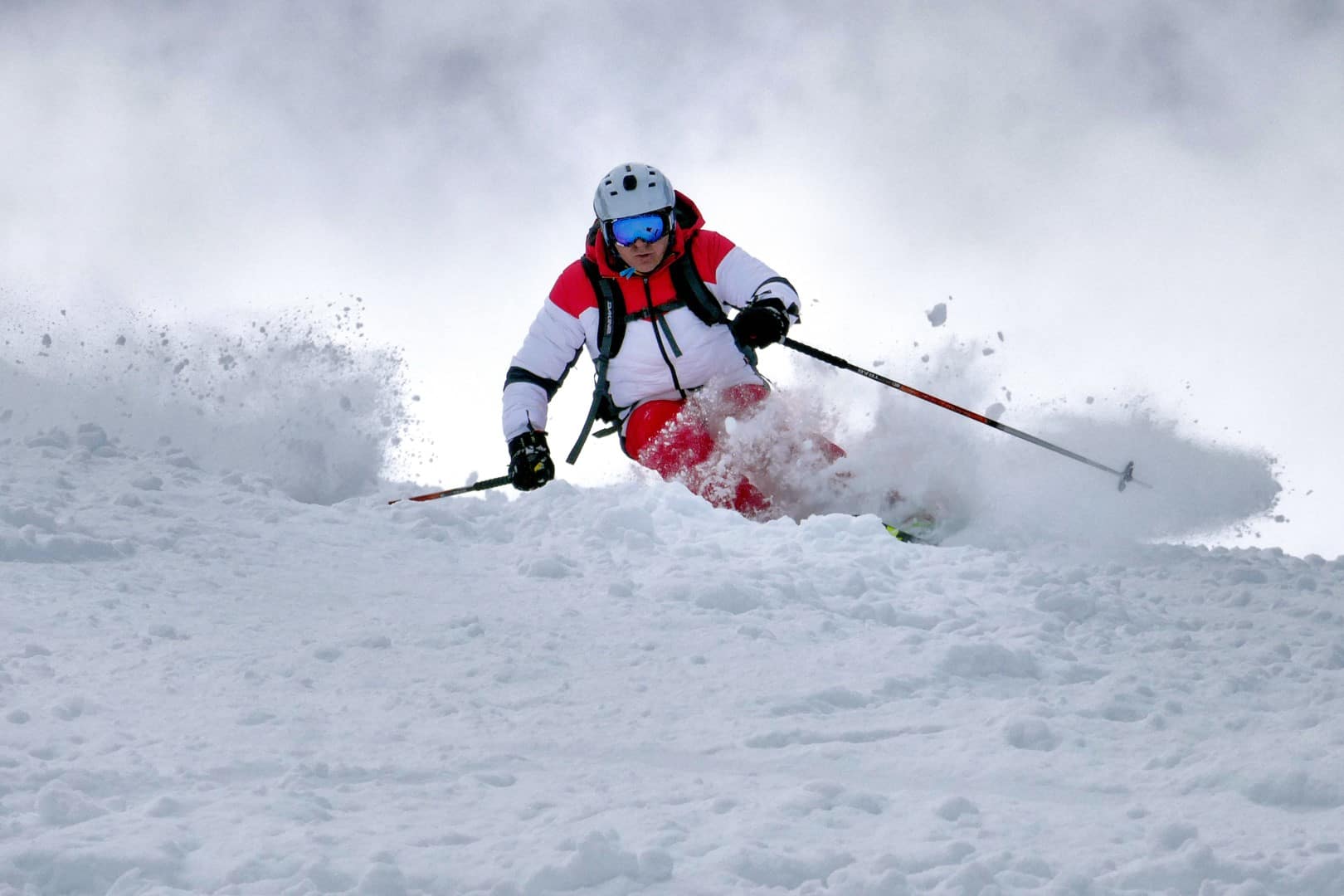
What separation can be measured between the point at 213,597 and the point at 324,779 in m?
2.02

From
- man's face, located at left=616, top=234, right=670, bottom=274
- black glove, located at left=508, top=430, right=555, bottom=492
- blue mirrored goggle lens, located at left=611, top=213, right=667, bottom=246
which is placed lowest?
black glove, located at left=508, top=430, right=555, bottom=492

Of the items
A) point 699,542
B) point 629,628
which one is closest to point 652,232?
point 699,542

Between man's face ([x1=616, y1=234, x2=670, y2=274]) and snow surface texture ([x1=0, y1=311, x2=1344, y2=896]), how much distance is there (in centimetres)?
161

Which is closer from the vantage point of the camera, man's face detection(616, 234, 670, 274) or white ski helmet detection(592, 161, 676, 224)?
white ski helmet detection(592, 161, 676, 224)

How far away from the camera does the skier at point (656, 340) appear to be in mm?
7211

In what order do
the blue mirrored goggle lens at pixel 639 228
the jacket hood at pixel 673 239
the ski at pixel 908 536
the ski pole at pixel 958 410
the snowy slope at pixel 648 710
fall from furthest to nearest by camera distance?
the jacket hood at pixel 673 239, the blue mirrored goggle lens at pixel 639 228, the ski pole at pixel 958 410, the ski at pixel 908 536, the snowy slope at pixel 648 710

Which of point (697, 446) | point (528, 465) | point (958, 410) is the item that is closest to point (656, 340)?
point (697, 446)

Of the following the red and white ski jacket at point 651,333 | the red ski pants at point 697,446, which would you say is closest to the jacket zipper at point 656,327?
the red and white ski jacket at point 651,333

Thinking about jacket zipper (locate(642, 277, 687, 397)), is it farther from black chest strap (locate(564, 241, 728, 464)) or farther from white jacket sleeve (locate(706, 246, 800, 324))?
white jacket sleeve (locate(706, 246, 800, 324))

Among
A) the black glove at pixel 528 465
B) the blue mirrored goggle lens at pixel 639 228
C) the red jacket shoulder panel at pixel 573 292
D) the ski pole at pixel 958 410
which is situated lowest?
the black glove at pixel 528 465

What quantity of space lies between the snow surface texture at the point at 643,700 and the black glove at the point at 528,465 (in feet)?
1.64

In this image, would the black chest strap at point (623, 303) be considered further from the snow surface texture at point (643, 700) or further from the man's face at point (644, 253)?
the snow surface texture at point (643, 700)

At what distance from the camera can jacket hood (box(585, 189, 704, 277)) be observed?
7.43 m

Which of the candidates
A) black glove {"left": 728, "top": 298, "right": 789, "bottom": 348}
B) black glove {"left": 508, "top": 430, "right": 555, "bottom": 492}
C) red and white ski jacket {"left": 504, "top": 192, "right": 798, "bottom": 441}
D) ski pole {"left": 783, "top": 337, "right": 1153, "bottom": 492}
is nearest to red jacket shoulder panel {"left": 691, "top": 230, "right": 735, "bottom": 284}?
red and white ski jacket {"left": 504, "top": 192, "right": 798, "bottom": 441}
